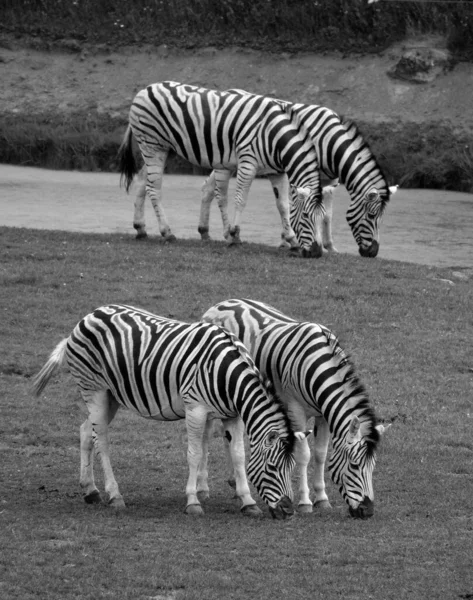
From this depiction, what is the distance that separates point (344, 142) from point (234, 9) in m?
13.9

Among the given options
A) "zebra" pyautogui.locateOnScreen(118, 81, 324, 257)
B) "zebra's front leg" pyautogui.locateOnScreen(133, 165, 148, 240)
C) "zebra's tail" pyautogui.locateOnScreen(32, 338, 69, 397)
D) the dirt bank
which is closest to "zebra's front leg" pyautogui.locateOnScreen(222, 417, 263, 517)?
"zebra's tail" pyautogui.locateOnScreen(32, 338, 69, 397)

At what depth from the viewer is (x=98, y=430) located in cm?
973

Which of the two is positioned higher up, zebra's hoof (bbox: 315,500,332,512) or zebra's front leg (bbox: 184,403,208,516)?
zebra's front leg (bbox: 184,403,208,516)

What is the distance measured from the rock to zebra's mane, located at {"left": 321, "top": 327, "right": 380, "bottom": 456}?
2040 centimetres

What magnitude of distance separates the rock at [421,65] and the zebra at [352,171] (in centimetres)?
1069

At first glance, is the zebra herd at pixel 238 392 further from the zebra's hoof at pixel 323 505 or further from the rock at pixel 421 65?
the rock at pixel 421 65

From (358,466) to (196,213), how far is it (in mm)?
13496

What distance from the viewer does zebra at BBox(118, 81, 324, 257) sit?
1755cm

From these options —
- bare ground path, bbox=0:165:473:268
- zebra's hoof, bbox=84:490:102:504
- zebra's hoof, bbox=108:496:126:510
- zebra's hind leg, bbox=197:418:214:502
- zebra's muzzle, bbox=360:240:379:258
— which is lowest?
bare ground path, bbox=0:165:473:268

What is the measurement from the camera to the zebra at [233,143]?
57.6ft

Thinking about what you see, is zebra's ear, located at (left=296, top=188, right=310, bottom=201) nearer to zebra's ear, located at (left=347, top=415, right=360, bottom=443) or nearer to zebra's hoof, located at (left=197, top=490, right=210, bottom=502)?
zebra's hoof, located at (left=197, top=490, right=210, bottom=502)

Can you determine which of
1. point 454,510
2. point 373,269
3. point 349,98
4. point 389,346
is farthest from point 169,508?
point 349,98

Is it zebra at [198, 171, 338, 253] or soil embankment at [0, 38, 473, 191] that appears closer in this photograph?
zebra at [198, 171, 338, 253]

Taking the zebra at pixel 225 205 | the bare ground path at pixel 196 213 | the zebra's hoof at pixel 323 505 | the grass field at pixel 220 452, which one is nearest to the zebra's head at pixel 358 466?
the grass field at pixel 220 452
